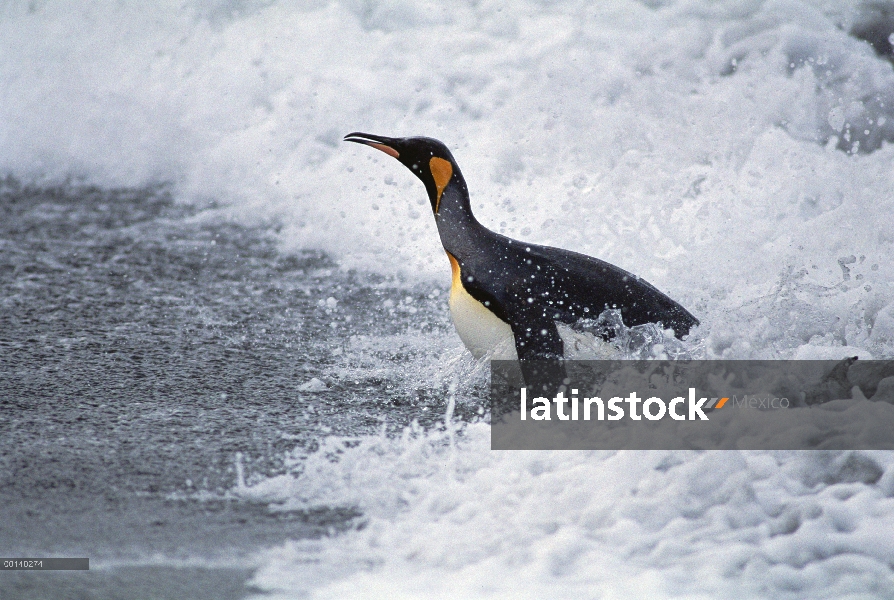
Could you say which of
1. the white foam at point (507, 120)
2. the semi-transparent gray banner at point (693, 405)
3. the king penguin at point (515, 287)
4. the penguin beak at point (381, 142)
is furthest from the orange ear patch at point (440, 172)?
the white foam at point (507, 120)

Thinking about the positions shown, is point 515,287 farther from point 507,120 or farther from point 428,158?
point 507,120

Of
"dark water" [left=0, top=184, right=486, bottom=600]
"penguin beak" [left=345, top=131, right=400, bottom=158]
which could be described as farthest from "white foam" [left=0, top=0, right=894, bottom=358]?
"penguin beak" [left=345, top=131, right=400, bottom=158]

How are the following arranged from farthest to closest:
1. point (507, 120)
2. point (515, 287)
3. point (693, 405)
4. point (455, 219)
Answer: point (507, 120) < point (455, 219) < point (515, 287) < point (693, 405)

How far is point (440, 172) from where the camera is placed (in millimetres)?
3322

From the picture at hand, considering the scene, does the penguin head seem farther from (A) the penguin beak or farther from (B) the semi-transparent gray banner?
(B) the semi-transparent gray banner

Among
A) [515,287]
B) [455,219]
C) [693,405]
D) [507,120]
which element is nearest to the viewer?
[693,405]

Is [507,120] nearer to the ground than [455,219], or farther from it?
farther from it

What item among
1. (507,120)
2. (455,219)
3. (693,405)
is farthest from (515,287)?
(507,120)

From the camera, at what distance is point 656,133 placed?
5.79 meters

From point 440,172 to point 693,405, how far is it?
1.15 metres

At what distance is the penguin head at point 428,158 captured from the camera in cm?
330

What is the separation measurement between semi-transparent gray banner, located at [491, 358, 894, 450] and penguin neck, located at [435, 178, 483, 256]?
1.40ft

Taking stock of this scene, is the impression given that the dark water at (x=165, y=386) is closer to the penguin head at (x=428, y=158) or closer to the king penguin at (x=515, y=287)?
the king penguin at (x=515, y=287)

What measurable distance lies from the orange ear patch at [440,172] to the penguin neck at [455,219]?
0.7 inches
